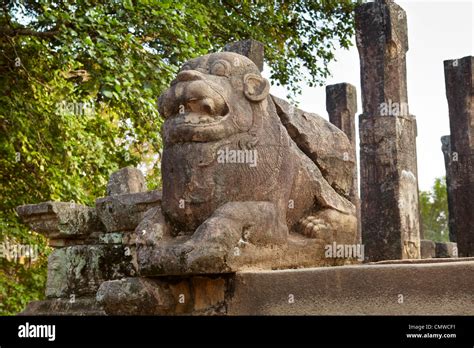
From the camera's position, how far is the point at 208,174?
4500mm

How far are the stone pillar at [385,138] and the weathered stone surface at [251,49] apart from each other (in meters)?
2.98

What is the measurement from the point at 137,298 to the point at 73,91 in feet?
19.5

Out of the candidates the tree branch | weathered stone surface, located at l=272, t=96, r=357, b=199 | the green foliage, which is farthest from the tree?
the green foliage

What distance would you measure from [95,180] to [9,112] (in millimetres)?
1556

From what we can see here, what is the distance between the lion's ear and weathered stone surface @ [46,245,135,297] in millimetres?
1908

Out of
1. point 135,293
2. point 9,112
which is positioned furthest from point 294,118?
point 9,112

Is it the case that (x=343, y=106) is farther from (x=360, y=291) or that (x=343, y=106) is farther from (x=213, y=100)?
(x=360, y=291)

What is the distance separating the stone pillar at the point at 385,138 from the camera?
8.38 meters
